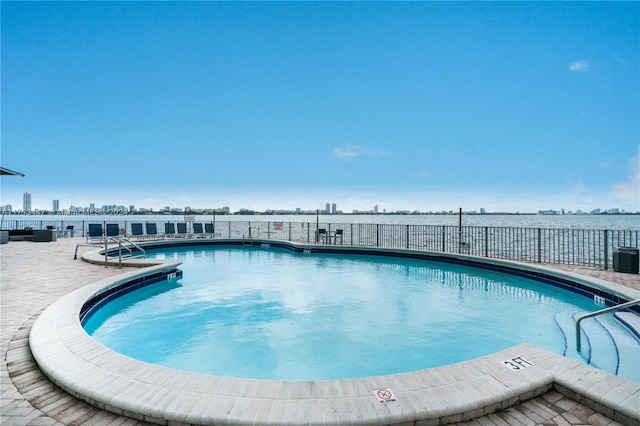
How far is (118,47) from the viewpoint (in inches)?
508

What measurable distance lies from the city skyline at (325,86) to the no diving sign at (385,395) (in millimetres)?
8359

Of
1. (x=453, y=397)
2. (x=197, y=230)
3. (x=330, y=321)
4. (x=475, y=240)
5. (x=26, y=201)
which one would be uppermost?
(x=26, y=201)

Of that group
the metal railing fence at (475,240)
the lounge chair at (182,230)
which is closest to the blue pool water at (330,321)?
the metal railing fence at (475,240)

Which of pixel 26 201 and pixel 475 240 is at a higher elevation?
pixel 26 201

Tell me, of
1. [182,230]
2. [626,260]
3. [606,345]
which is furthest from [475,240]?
[182,230]

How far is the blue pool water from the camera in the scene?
4.04 meters

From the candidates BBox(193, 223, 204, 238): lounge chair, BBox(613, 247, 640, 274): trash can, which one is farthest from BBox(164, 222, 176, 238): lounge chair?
BBox(613, 247, 640, 274): trash can

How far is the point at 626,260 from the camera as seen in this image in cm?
711

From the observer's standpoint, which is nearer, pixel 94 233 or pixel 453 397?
pixel 453 397

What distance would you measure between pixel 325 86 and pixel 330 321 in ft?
44.9

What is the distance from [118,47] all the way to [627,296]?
17.7 m

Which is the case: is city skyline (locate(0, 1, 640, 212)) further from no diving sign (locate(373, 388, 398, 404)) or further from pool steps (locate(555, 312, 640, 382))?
no diving sign (locate(373, 388, 398, 404))

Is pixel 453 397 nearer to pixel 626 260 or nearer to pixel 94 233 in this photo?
pixel 626 260

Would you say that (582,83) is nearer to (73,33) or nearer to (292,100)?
(292,100)
